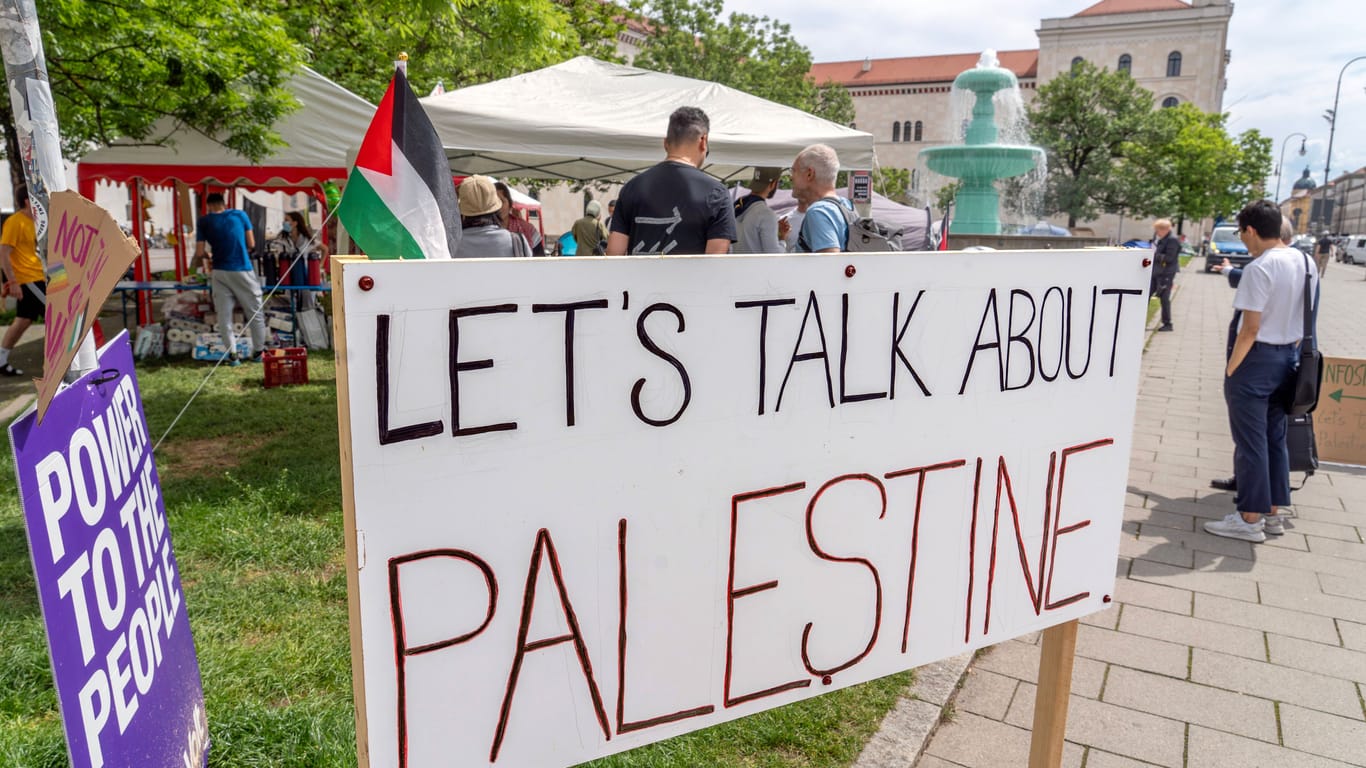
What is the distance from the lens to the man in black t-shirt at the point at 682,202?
13.0ft

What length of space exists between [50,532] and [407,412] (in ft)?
2.43

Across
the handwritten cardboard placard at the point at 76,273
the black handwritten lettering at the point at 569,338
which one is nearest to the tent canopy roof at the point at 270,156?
the handwritten cardboard placard at the point at 76,273

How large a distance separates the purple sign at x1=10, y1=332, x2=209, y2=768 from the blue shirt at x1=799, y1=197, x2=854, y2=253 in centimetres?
308

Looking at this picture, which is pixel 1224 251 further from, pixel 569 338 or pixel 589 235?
pixel 569 338

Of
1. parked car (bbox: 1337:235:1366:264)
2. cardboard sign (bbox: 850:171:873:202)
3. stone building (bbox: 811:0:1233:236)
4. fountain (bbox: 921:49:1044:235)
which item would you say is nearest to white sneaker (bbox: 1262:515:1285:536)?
cardboard sign (bbox: 850:171:873:202)

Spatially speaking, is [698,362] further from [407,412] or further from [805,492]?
[407,412]

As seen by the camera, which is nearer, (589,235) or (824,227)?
(824,227)

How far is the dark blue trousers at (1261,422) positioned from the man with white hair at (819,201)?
2.23 metres

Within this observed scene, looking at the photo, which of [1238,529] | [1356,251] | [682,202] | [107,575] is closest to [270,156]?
[682,202]

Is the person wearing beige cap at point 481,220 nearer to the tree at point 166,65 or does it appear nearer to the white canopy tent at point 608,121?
the white canopy tent at point 608,121

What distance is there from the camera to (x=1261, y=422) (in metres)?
4.58

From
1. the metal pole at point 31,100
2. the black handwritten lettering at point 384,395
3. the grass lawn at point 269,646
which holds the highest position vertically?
the metal pole at point 31,100

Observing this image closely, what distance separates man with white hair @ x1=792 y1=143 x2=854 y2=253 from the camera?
4.36 m

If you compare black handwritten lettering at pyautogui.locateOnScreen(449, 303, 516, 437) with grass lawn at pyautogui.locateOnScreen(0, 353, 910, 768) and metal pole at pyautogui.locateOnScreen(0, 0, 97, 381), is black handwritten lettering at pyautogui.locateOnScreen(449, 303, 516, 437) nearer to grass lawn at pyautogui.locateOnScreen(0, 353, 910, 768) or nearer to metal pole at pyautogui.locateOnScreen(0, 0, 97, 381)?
metal pole at pyautogui.locateOnScreen(0, 0, 97, 381)
